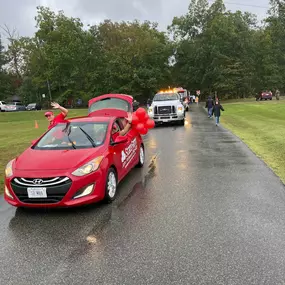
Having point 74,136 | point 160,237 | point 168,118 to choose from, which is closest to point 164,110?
point 168,118

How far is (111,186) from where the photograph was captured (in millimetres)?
6297

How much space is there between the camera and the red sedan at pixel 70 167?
5.46 meters

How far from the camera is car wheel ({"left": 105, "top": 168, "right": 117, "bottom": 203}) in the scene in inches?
239

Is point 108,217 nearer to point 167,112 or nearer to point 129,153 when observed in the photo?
point 129,153

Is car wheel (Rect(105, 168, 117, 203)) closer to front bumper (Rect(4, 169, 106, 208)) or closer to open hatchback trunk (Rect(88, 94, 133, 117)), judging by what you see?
front bumper (Rect(4, 169, 106, 208))

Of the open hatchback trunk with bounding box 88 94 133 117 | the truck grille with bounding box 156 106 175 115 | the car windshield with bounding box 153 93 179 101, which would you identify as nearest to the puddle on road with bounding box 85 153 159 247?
the open hatchback trunk with bounding box 88 94 133 117

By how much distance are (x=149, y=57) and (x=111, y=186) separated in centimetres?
5271

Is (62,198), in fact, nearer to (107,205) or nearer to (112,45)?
(107,205)

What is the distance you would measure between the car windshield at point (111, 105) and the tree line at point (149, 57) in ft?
132

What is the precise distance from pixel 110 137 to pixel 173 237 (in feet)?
9.18

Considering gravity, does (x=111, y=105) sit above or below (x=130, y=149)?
above

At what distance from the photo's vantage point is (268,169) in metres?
8.55

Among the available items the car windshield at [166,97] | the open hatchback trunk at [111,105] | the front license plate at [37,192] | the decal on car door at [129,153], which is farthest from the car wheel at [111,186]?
the car windshield at [166,97]

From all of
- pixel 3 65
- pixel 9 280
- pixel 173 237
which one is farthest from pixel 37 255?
pixel 3 65
